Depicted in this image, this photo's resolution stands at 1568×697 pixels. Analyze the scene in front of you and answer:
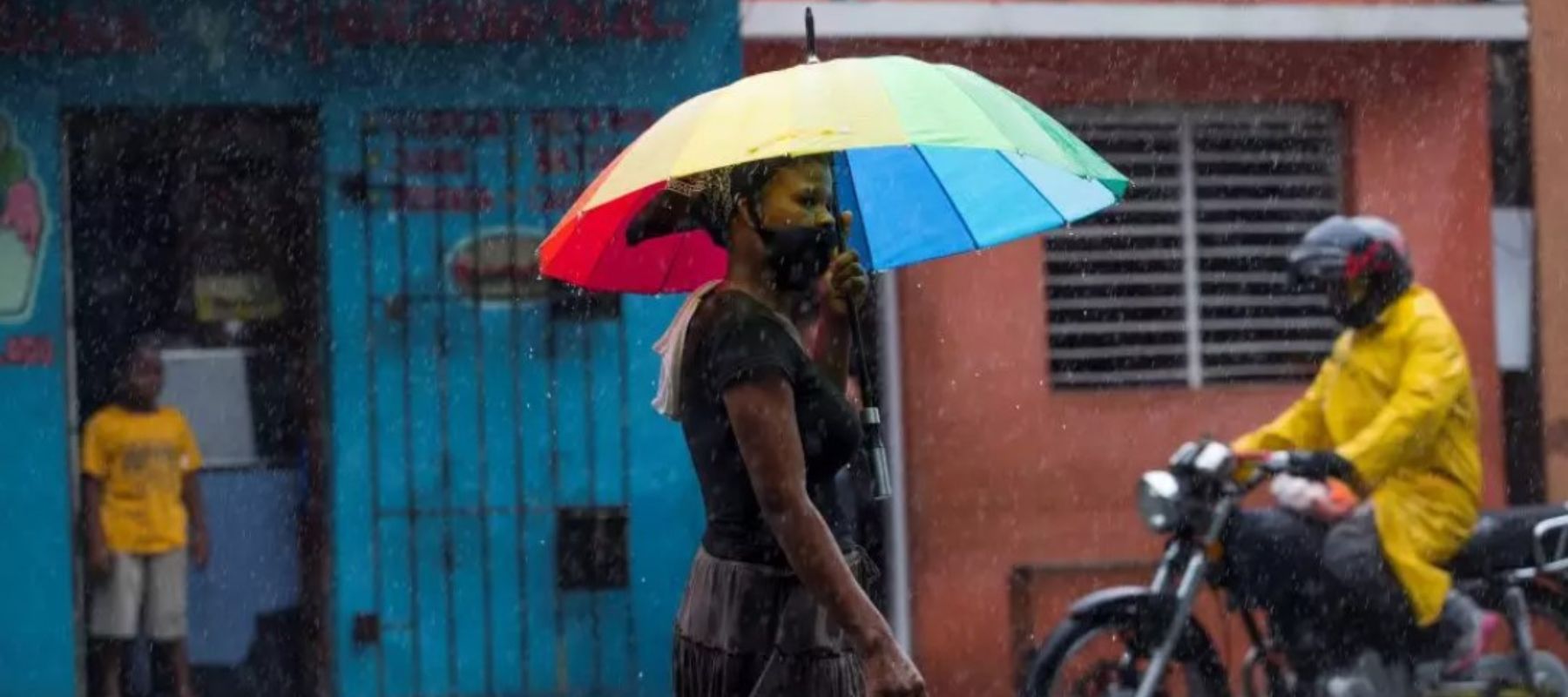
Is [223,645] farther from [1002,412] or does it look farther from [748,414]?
[748,414]

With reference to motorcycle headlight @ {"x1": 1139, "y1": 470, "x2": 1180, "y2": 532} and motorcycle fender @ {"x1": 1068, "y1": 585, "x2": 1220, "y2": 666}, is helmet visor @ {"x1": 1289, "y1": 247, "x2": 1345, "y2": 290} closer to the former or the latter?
motorcycle headlight @ {"x1": 1139, "y1": 470, "x2": 1180, "y2": 532}

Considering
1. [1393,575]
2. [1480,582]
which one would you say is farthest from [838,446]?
[1480,582]

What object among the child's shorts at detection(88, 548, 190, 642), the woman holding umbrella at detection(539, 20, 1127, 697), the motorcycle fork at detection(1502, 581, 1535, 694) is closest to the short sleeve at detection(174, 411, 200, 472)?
the child's shorts at detection(88, 548, 190, 642)

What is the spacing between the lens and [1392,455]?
7.09 metres

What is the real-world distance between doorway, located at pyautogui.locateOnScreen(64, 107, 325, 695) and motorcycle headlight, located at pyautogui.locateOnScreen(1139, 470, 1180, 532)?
11.7ft

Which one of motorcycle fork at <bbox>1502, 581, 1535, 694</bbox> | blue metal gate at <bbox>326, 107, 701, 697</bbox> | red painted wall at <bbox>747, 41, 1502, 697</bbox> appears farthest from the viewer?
red painted wall at <bbox>747, 41, 1502, 697</bbox>

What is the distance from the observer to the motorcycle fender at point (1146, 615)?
7035 millimetres

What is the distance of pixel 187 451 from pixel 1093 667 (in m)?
3.83

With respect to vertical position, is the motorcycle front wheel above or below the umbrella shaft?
below

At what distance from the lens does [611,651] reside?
9.38 meters

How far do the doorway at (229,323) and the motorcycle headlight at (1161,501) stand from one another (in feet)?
11.7

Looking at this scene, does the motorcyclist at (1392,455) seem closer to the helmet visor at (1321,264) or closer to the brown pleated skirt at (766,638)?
the helmet visor at (1321,264)

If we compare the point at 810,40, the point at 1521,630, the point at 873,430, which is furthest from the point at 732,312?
the point at 1521,630

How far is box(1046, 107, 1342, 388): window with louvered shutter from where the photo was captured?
33.4 ft
